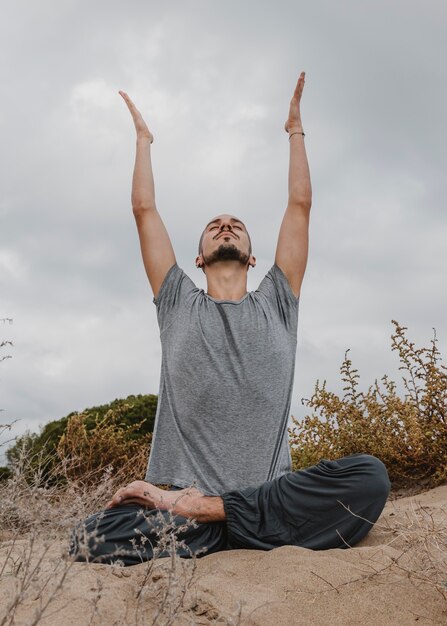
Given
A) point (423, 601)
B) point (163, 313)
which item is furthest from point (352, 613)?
point (163, 313)

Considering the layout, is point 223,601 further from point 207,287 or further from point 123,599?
point 207,287

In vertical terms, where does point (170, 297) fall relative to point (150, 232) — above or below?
below

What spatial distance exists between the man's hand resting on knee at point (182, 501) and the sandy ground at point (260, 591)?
267 millimetres

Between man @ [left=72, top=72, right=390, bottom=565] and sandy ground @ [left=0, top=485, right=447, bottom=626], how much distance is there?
253 mm

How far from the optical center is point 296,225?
3.75 m

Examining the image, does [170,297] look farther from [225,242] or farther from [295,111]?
[295,111]

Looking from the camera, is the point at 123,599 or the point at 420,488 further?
the point at 420,488

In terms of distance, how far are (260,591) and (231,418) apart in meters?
1.01

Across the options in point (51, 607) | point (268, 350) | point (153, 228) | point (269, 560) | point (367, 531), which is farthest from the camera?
point (153, 228)

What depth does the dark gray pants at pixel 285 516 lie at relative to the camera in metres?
2.97

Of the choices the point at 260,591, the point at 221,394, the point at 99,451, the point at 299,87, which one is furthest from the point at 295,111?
the point at 99,451

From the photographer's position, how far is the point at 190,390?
10.8 ft

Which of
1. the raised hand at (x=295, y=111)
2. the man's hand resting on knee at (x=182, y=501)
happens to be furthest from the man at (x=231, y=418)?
the raised hand at (x=295, y=111)

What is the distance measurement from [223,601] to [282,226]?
7.07 feet
